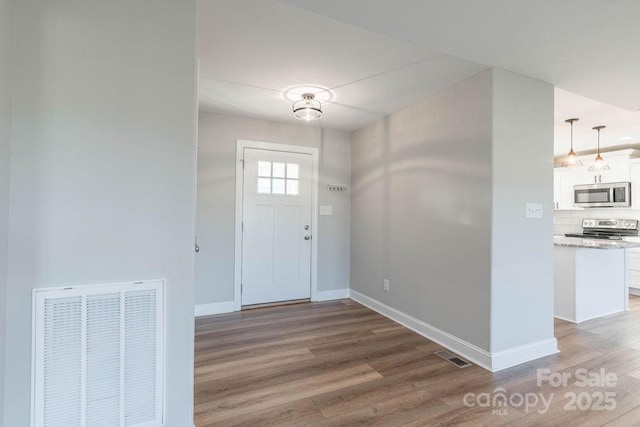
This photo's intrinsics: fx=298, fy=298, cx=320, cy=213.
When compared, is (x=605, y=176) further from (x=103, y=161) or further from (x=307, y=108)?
(x=103, y=161)

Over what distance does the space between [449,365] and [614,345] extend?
5.89 feet

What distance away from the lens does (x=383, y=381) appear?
2.24 m

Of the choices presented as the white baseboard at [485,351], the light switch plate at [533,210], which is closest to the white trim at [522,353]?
the white baseboard at [485,351]

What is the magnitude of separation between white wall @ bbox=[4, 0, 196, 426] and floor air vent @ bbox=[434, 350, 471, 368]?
2.09 meters

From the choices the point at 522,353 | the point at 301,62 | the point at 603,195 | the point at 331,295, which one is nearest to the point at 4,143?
the point at 301,62

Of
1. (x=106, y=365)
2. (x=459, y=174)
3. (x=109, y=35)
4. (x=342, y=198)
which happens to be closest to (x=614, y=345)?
(x=459, y=174)

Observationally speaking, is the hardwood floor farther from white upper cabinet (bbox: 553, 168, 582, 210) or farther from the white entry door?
white upper cabinet (bbox: 553, 168, 582, 210)

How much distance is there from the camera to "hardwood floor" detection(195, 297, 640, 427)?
185 cm

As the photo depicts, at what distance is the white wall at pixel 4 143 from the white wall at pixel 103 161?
0.02 metres

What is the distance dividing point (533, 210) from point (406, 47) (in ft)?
5.84

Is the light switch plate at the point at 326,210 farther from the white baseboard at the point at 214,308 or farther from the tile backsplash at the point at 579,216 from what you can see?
the tile backsplash at the point at 579,216

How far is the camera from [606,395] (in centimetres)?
208

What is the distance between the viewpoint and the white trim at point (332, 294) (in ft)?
14.1

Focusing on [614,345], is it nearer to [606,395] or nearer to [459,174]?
[606,395]
